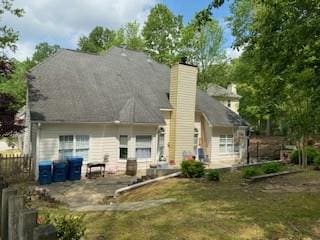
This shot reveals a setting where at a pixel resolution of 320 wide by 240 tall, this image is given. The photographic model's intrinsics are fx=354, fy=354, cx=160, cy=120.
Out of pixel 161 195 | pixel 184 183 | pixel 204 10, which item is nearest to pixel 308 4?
pixel 204 10

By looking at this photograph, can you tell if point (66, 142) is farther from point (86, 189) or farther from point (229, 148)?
point (229, 148)

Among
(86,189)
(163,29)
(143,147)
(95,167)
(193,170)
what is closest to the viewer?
(86,189)

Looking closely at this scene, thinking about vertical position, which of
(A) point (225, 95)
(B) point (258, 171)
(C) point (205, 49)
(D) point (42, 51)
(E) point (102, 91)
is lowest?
(B) point (258, 171)

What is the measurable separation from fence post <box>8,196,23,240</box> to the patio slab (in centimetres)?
913

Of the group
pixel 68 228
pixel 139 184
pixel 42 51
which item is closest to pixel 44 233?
pixel 68 228

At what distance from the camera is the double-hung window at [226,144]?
26125 mm

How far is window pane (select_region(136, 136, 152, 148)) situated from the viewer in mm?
20969

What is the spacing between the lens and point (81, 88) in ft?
69.5

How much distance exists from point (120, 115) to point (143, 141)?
2.20 metres

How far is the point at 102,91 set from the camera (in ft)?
72.0

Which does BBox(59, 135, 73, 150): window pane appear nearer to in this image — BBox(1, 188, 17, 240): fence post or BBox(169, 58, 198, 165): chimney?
BBox(169, 58, 198, 165): chimney

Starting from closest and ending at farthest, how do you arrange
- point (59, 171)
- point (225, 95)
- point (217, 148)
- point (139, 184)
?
point (139, 184) → point (59, 171) → point (217, 148) → point (225, 95)

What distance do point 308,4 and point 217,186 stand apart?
26.8 feet

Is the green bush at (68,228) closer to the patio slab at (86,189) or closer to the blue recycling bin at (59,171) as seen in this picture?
the patio slab at (86,189)
